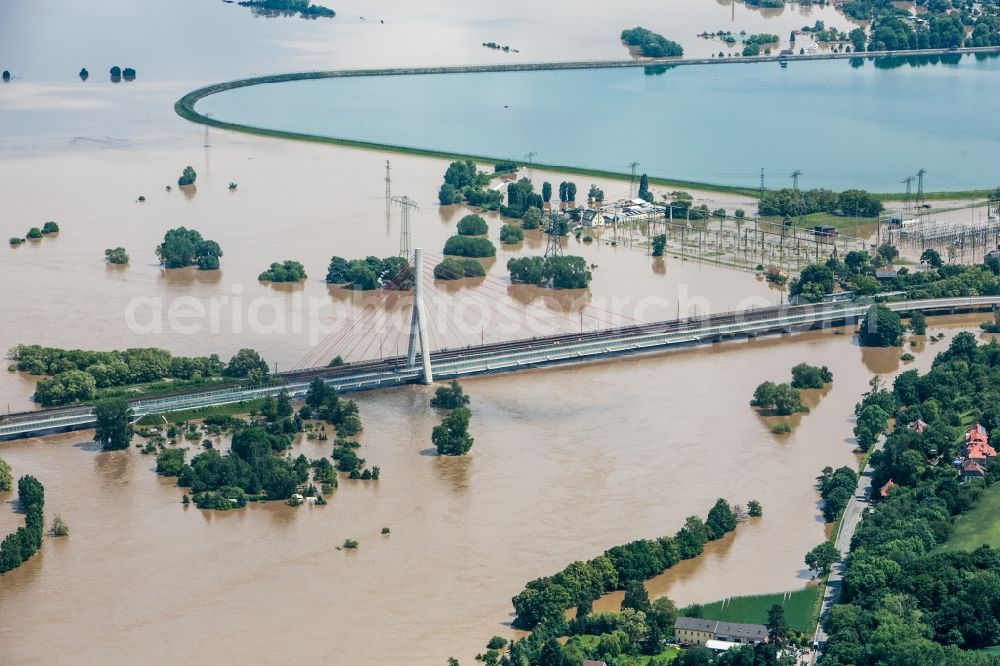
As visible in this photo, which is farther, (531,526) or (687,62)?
(687,62)

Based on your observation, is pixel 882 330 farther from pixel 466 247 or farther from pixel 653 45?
pixel 653 45

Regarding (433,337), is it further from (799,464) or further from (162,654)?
(162,654)

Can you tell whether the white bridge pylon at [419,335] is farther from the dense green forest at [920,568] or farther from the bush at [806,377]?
the dense green forest at [920,568]

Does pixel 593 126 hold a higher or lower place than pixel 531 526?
higher

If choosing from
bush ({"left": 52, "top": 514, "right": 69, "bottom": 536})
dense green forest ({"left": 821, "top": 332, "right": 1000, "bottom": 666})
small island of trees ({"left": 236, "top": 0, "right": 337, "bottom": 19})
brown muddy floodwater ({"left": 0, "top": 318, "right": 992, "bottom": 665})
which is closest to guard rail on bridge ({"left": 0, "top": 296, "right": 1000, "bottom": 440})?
brown muddy floodwater ({"left": 0, "top": 318, "right": 992, "bottom": 665})

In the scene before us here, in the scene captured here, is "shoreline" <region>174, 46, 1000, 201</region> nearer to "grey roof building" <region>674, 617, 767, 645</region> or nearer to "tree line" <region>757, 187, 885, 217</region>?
"tree line" <region>757, 187, 885, 217</region>

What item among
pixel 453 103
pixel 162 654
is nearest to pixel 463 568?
pixel 162 654

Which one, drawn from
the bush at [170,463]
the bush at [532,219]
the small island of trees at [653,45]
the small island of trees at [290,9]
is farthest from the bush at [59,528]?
the small island of trees at [290,9]
